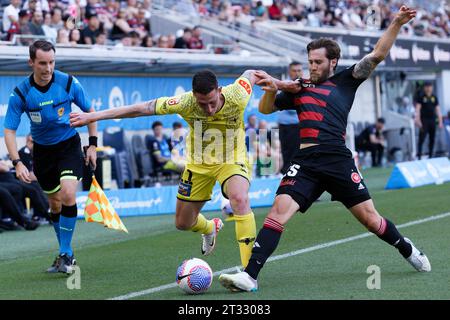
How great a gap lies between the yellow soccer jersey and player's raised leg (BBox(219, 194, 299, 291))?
3.11ft

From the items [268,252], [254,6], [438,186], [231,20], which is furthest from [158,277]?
[254,6]

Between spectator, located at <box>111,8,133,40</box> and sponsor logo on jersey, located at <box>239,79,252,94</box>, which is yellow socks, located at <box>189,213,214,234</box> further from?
spectator, located at <box>111,8,133,40</box>

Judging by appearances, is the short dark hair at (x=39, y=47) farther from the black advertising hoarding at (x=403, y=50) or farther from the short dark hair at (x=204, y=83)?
the black advertising hoarding at (x=403, y=50)

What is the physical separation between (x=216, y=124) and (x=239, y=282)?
1638 mm

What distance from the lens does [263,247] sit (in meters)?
7.89

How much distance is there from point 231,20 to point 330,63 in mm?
20261

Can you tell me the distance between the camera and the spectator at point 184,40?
79.7 feet

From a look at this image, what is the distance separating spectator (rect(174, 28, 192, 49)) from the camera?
957 inches

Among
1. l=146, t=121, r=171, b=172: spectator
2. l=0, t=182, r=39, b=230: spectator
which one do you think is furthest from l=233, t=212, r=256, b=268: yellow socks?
l=146, t=121, r=171, b=172: spectator

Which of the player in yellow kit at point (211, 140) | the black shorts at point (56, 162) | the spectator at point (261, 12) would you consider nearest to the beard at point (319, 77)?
the player in yellow kit at point (211, 140)

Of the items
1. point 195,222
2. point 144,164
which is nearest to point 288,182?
point 195,222

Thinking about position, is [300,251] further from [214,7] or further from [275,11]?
[275,11]
